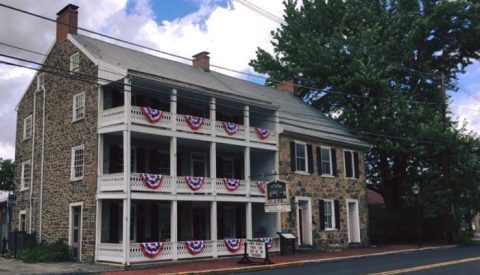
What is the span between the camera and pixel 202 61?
107 ft

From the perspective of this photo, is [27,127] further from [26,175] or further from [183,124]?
[183,124]

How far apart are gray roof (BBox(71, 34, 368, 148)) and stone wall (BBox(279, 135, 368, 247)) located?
0.92 m

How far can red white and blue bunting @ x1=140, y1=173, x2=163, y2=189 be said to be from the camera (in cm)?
2142

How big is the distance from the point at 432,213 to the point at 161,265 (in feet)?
63.8

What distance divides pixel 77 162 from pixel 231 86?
413 inches

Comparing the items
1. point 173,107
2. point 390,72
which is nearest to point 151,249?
point 173,107

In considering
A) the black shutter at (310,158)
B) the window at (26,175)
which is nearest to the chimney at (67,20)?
the window at (26,175)

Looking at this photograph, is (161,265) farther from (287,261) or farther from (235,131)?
(235,131)

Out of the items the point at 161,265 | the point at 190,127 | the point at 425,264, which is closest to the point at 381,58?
the point at 190,127

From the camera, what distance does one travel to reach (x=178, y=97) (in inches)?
977

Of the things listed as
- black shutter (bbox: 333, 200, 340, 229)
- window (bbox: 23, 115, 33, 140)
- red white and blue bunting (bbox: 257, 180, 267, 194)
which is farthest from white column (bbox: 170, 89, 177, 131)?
black shutter (bbox: 333, 200, 340, 229)

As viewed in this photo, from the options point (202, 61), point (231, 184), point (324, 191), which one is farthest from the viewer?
point (202, 61)

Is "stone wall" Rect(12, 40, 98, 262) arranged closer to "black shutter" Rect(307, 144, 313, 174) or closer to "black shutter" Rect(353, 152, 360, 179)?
"black shutter" Rect(307, 144, 313, 174)

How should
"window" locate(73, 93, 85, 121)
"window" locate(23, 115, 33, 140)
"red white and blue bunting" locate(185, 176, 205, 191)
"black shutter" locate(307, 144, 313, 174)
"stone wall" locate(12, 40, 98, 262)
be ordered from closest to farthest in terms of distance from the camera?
1. "stone wall" locate(12, 40, 98, 262)
2. "red white and blue bunting" locate(185, 176, 205, 191)
3. "window" locate(73, 93, 85, 121)
4. "window" locate(23, 115, 33, 140)
5. "black shutter" locate(307, 144, 313, 174)
